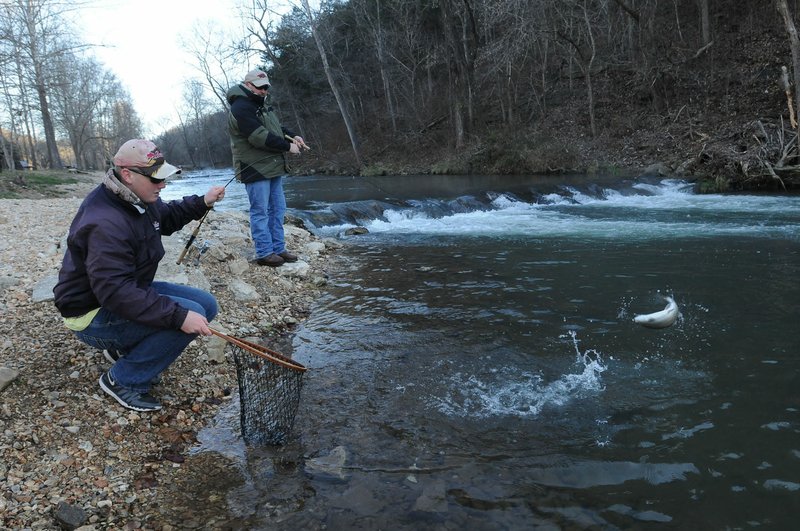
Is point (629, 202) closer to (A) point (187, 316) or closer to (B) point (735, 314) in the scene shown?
(B) point (735, 314)

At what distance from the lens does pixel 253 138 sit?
252 inches

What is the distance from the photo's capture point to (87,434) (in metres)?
3.34

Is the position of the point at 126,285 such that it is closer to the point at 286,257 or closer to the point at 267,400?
the point at 267,400

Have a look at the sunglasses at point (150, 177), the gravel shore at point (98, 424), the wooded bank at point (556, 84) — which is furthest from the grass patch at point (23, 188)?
the sunglasses at point (150, 177)

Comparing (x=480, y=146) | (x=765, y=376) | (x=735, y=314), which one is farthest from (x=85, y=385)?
(x=480, y=146)

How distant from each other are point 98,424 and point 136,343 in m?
0.56

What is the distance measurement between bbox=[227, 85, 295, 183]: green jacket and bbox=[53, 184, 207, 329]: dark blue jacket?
10.5ft

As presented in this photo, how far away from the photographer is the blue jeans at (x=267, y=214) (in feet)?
22.4

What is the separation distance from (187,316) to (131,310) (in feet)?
1.03

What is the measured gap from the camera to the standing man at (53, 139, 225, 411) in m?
3.09

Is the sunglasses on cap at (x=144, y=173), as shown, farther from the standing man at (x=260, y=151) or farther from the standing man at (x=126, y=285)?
the standing man at (x=260, y=151)

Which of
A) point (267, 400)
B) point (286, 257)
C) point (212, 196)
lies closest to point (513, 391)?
point (267, 400)

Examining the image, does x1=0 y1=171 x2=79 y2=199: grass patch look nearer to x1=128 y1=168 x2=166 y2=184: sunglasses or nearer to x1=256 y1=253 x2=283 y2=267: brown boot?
x1=256 y1=253 x2=283 y2=267: brown boot

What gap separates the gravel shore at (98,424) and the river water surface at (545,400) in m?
0.26
